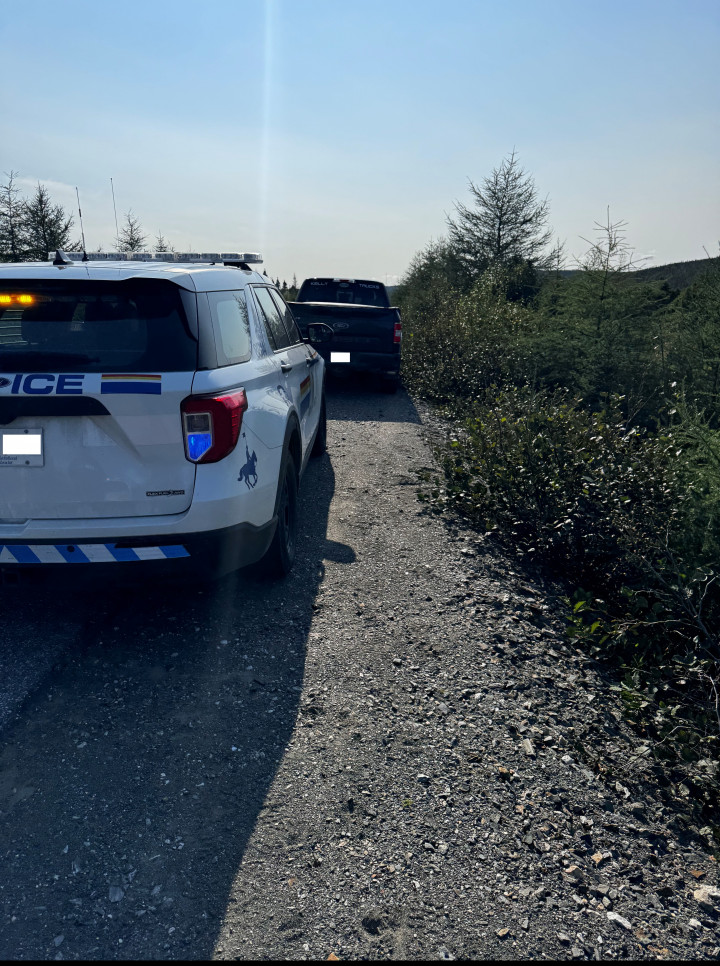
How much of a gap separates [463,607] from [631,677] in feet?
3.85

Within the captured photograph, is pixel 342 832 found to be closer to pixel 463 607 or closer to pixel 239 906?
pixel 239 906

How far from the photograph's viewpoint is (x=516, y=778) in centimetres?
281

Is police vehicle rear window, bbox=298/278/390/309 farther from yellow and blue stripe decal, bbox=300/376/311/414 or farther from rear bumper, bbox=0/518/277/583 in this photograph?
rear bumper, bbox=0/518/277/583

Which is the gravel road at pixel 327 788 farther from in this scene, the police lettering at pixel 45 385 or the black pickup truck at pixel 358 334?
the black pickup truck at pixel 358 334

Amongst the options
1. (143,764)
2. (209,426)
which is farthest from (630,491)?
(143,764)

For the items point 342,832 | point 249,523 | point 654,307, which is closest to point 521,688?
point 342,832

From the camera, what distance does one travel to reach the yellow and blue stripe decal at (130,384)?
3.19 meters

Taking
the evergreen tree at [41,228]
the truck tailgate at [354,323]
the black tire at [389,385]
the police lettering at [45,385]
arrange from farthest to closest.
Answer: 1. the evergreen tree at [41,228]
2. the black tire at [389,385]
3. the truck tailgate at [354,323]
4. the police lettering at [45,385]

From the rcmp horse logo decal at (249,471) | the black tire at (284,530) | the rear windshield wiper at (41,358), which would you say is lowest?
the black tire at (284,530)

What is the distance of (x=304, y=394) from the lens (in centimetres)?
580

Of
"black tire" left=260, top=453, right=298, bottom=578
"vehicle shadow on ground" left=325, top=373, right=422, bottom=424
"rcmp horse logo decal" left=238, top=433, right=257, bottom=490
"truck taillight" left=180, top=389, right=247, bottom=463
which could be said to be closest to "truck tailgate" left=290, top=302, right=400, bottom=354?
"vehicle shadow on ground" left=325, top=373, right=422, bottom=424

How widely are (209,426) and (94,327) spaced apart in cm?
74

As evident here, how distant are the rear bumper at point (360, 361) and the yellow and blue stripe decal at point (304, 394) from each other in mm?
5473

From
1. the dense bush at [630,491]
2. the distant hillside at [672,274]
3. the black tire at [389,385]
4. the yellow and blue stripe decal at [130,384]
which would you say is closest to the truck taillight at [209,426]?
the yellow and blue stripe decal at [130,384]
